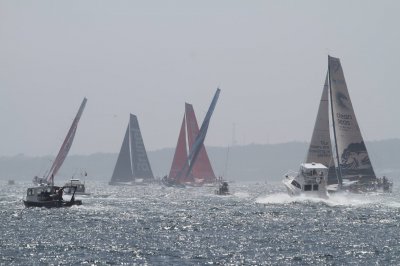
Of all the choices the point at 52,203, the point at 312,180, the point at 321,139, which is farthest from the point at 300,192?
the point at 52,203

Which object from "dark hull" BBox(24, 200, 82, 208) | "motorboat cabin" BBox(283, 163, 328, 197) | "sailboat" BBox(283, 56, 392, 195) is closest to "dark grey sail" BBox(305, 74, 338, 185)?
"sailboat" BBox(283, 56, 392, 195)

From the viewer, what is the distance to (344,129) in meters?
141

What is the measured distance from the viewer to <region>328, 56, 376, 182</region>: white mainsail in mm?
139375

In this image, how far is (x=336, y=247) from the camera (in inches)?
2520

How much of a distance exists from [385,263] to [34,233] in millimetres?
30418

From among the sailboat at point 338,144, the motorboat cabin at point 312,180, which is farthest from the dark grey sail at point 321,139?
the motorboat cabin at point 312,180

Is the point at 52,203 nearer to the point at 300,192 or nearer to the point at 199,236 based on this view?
the point at 300,192

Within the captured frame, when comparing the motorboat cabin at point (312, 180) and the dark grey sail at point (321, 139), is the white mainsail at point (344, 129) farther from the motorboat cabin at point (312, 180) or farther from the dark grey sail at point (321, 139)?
the motorboat cabin at point (312, 180)

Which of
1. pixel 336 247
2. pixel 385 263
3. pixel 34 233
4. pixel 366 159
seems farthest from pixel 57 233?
pixel 366 159

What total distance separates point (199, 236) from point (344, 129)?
242ft

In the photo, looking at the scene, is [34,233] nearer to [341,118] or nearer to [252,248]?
[252,248]

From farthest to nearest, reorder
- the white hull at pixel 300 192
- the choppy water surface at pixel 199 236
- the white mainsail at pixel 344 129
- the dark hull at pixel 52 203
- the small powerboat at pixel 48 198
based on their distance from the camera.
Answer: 1. the white mainsail at pixel 344 129
2. the white hull at pixel 300 192
3. the small powerboat at pixel 48 198
4. the dark hull at pixel 52 203
5. the choppy water surface at pixel 199 236

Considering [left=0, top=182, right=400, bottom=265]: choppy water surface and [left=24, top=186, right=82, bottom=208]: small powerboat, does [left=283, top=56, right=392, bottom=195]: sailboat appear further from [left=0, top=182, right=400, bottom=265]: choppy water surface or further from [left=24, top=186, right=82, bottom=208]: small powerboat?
[left=24, top=186, right=82, bottom=208]: small powerboat

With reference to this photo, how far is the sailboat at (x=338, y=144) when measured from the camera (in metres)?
136
